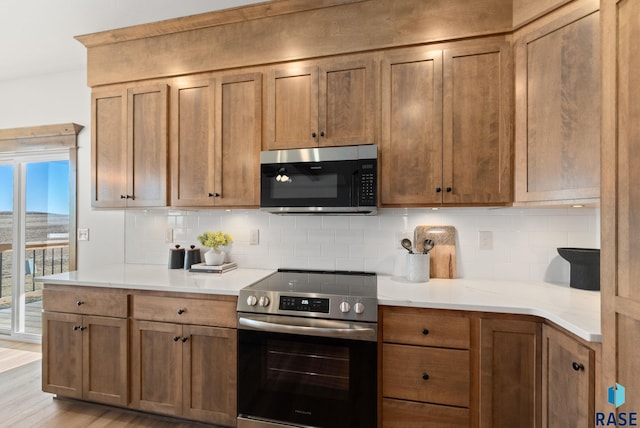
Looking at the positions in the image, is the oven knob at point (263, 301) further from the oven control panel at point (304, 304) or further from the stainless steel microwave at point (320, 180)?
the stainless steel microwave at point (320, 180)

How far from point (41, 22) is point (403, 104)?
263 cm

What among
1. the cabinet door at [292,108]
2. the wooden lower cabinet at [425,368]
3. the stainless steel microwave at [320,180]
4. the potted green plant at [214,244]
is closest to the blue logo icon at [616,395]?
the wooden lower cabinet at [425,368]

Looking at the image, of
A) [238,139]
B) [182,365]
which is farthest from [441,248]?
[182,365]

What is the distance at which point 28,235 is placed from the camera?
338 cm

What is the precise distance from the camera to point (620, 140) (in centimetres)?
108

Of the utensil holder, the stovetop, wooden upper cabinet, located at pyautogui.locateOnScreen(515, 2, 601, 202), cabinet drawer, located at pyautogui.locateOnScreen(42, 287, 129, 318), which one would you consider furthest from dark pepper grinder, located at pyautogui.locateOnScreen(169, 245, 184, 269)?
wooden upper cabinet, located at pyautogui.locateOnScreen(515, 2, 601, 202)

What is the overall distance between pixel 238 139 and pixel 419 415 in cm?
194

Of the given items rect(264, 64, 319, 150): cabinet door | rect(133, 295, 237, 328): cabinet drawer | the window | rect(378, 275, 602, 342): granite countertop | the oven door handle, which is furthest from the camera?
the window

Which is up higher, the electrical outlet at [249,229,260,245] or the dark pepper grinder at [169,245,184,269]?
the electrical outlet at [249,229,260,245]

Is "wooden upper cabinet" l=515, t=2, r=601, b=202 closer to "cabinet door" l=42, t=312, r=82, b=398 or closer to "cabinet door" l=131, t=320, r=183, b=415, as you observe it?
"cabinet door" l=131, t=320, r=183, b=415

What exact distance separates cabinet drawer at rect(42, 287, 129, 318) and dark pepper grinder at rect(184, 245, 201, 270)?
53cm

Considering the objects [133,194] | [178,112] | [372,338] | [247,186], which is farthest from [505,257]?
[133,194]

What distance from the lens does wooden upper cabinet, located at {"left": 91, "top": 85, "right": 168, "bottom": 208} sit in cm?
233

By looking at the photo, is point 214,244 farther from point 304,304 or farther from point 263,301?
point 304,304
